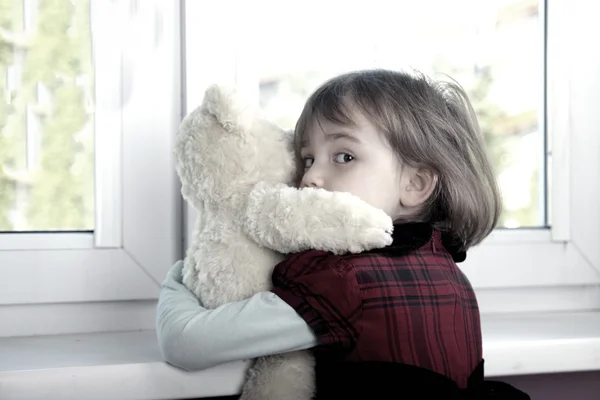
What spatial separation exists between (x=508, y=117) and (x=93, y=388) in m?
0.92

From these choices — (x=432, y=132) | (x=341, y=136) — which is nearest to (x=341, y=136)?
(x=341, y=136)

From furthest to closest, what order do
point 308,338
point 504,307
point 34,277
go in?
1. point 504,307
2. point 34,277
3. point 308,338

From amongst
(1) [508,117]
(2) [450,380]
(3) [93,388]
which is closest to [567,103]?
(1) [508,117]

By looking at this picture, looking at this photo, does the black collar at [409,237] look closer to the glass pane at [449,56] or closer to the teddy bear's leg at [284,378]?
the teddy bear's leg at [284,378]

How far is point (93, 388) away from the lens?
0.85 meters

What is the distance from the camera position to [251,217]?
79cm

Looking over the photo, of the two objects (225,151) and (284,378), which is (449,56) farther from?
(284,378)

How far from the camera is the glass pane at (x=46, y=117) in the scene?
3.58 ft

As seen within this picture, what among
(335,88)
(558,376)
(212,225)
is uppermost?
(335,88)

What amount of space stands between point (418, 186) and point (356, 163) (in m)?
0.11

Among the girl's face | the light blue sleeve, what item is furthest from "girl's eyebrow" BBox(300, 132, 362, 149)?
the light blue sleeve

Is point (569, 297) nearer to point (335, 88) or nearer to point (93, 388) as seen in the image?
point (335, 88)

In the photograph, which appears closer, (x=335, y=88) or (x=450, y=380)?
(x=450, y=380)

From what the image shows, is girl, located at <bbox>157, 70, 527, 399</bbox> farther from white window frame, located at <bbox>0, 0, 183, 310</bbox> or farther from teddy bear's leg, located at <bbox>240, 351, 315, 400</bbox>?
white window frame, located at <bbox>0, 0, 183, 310</bbox>
